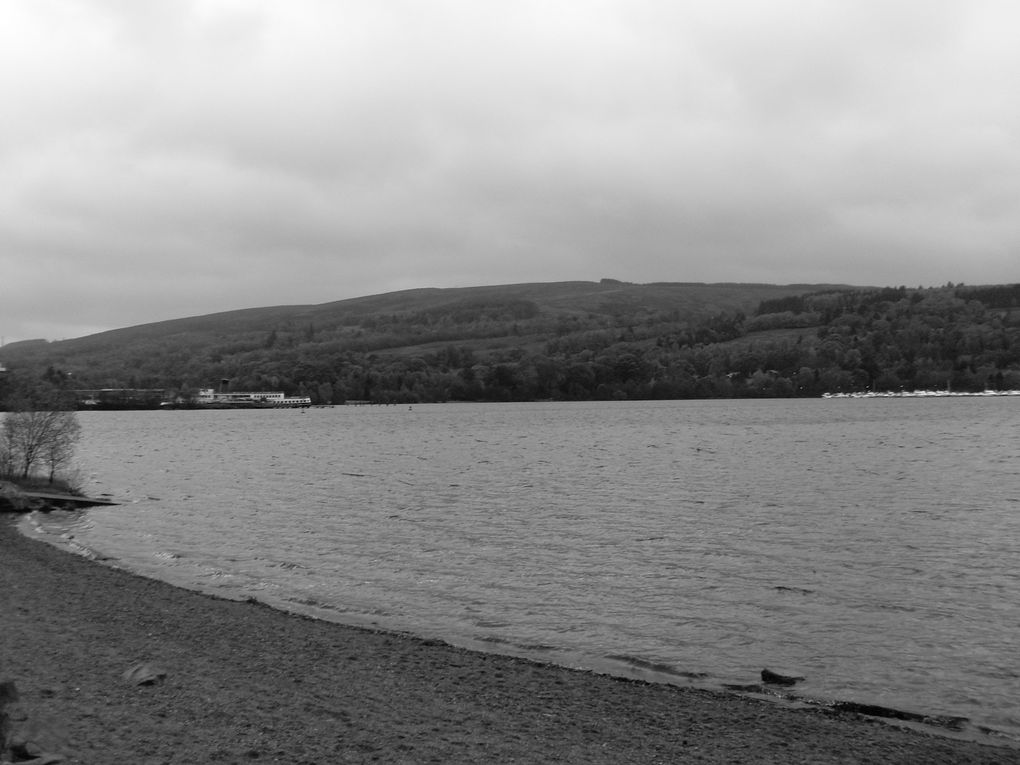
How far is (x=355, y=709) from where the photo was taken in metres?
15.3

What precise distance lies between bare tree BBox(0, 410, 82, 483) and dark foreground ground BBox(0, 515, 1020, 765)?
1320 inches

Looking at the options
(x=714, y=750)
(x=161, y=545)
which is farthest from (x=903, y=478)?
(x=714, y=750)

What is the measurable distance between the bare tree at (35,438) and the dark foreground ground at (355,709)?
33529mm

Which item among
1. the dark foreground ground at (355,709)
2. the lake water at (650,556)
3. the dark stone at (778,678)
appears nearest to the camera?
the dark foreground ground at (355,709)

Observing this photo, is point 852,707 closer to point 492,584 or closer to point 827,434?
point 492,584

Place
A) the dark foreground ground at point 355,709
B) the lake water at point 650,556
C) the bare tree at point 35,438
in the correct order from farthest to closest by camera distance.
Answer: the bare tree at point 35,438 → the lake water at point 650,556 → the dark foreground ground at point 355,709

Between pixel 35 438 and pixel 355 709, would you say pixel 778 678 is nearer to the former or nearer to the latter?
pixel 355 709

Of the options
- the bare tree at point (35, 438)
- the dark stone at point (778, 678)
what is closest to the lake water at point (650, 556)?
the dark stone at point (778, 678)

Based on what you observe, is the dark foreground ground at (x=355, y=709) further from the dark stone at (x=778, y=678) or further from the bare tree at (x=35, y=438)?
the bare tree at (x=35, y=438)

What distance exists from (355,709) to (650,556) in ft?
63.5

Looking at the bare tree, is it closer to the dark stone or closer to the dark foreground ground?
the dark foreground ground

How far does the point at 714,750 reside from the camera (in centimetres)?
1396

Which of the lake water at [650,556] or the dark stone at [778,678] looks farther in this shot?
the lake water at [650,556]

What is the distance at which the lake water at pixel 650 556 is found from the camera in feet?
68.0
